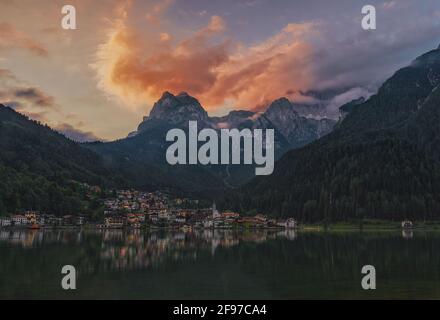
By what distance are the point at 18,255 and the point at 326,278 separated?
49948mm

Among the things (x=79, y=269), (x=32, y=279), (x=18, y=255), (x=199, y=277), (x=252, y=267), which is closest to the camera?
(x=32, y=279)

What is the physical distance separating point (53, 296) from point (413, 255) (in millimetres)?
58180

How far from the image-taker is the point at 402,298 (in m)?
42.2

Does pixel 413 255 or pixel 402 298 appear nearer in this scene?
pixel 402 298

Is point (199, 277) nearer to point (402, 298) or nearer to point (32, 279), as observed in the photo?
point (32, 279)

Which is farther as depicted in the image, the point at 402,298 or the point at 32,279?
the point at 32,279

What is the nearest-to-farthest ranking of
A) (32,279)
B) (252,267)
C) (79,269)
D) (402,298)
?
(402,298) < (32,279) < (79,269) < (252,267)

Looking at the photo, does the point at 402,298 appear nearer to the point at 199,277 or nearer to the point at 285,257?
the point at 199,277
